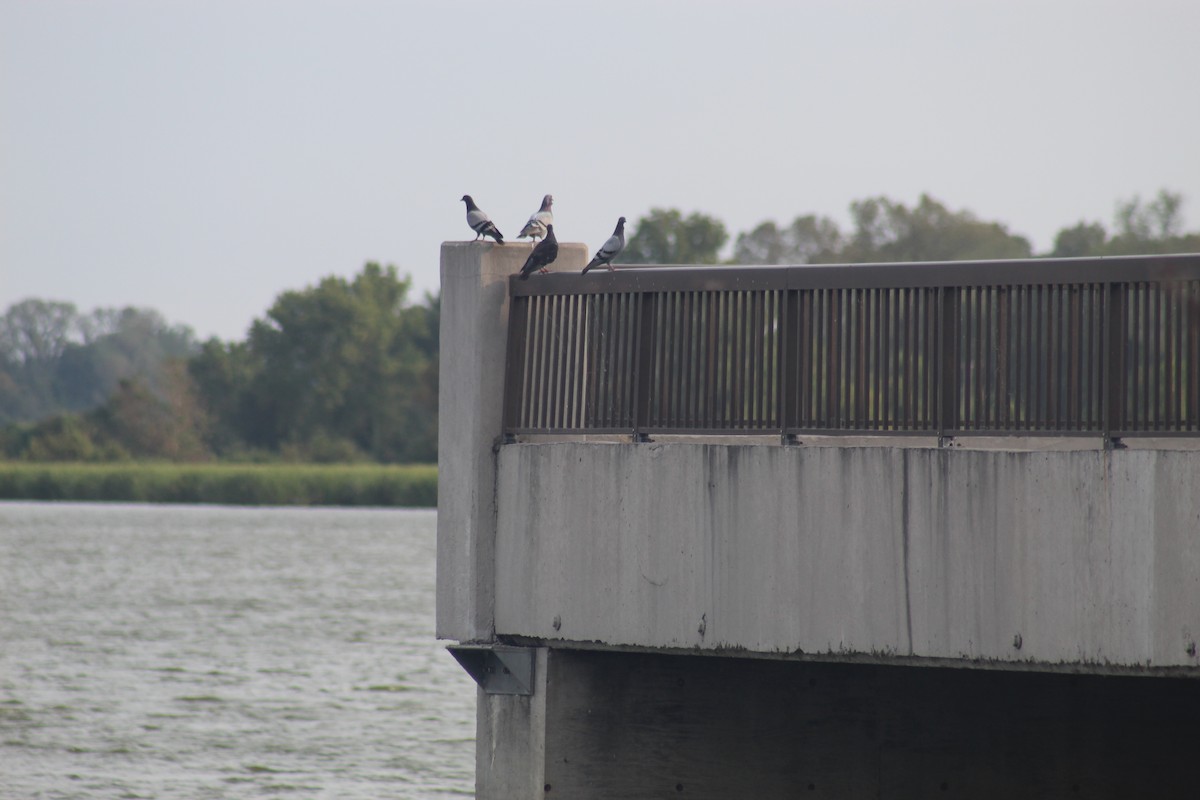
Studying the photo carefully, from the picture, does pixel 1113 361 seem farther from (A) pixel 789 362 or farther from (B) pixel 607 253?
(B) pixel 607 253

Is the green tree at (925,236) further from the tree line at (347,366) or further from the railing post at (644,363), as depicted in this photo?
the railing post at (644,363)

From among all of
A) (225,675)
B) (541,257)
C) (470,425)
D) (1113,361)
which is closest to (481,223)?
(541,257)

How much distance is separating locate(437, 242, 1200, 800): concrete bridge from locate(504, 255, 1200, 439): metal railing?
0.02 metres

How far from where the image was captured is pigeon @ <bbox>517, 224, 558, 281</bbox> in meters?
11.6

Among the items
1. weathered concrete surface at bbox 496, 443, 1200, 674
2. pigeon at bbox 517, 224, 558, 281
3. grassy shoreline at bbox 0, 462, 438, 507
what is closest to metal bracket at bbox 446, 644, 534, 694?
weathered concrete surface at bbox 496, 443, 1200, 674

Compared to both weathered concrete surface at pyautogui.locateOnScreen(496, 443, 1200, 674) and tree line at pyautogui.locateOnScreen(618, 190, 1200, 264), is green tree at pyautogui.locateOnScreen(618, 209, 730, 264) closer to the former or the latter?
tree line at pyautogui.locateOnScreen(618, 190, 1200, 264)

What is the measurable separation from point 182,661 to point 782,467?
1078 inches

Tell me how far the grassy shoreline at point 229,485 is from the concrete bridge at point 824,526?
69.0 meters

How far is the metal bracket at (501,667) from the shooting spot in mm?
10992

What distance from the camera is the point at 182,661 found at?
117 ft

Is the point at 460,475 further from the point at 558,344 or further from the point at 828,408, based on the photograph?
the point at 828,408

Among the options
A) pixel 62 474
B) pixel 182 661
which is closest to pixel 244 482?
pixel 62 474

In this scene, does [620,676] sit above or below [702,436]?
below

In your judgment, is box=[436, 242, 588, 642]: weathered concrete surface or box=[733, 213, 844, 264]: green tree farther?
box=[733, 213, 844, 264]: green tree
